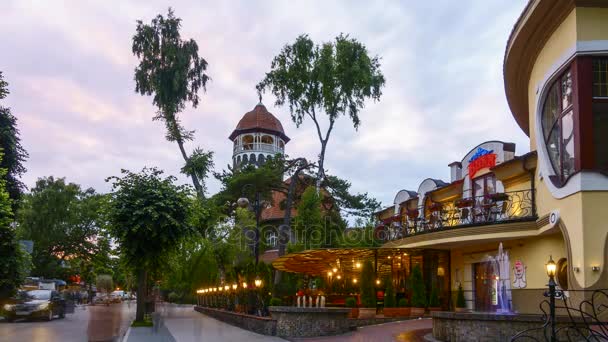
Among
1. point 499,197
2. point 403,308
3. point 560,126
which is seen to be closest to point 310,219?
point 403,308

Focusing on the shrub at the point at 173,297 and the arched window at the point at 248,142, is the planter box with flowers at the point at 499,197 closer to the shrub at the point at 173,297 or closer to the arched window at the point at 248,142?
the arched window at the point at 248,142

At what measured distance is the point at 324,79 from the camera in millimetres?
35188

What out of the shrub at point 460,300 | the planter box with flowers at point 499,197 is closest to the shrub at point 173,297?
the shrub at point 460,300

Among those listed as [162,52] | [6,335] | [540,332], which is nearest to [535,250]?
[540,332]

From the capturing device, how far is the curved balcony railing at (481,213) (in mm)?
19016

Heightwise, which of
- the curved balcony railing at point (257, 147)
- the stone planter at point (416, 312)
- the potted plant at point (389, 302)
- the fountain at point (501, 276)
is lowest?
the stone planter at point (416, 312)

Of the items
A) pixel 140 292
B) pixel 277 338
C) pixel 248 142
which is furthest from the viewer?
pixel 248 142

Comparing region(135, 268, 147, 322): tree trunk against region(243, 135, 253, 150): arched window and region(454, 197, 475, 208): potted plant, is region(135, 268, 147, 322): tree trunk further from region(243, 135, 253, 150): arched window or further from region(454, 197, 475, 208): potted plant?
region(243, 135, 253, 150): arched window

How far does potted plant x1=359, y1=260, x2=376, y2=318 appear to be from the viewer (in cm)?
2219

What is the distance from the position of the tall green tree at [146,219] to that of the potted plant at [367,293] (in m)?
6.95

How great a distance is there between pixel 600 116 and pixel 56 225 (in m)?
53.9

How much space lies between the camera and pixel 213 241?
37.1 metres

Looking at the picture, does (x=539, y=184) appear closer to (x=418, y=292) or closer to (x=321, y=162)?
(x=418, y=292)

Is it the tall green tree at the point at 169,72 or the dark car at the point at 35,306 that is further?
the tall green tree at the point at 169,72
